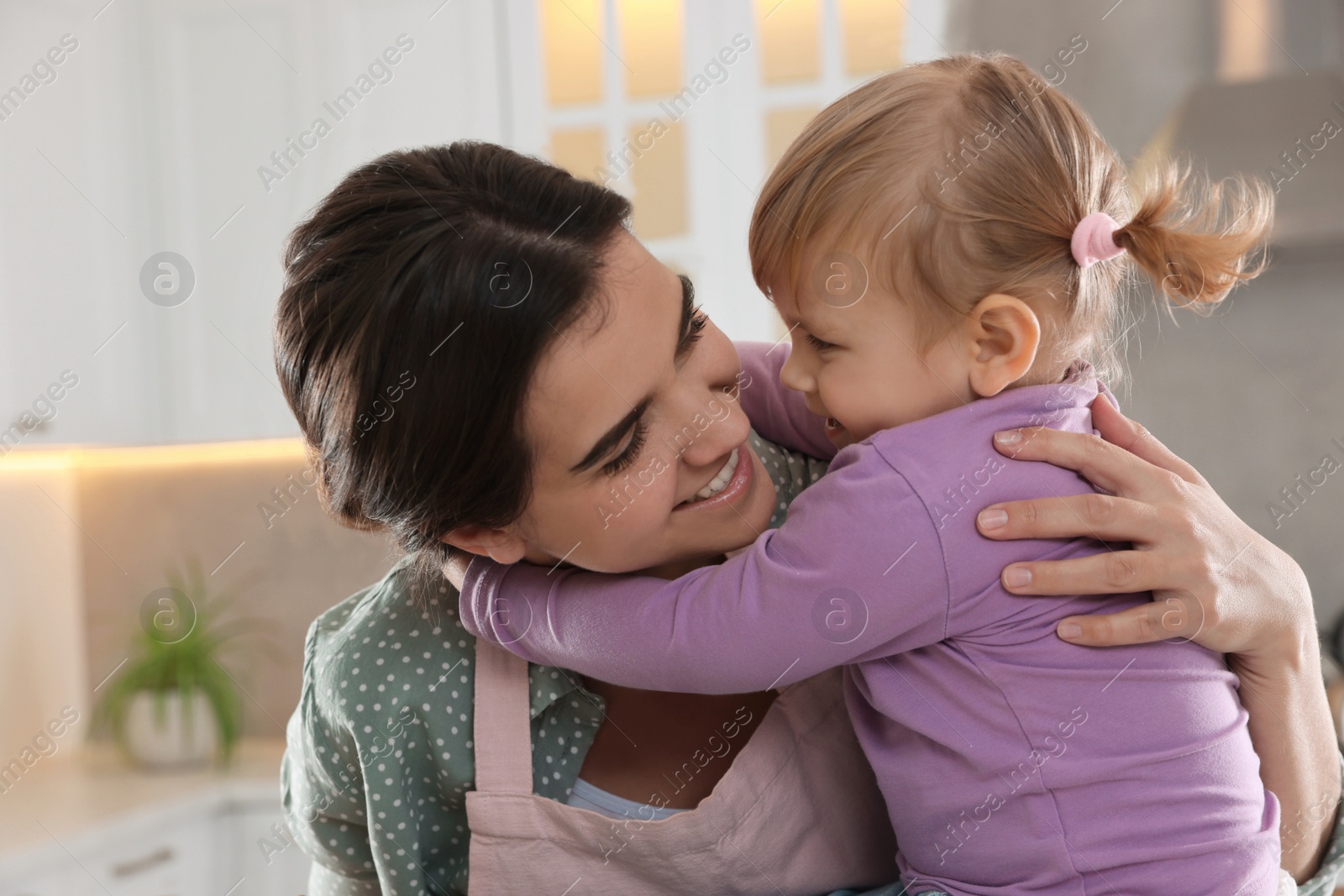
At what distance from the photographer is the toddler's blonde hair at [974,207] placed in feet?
2.92

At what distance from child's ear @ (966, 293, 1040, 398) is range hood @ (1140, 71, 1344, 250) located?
71.5 inches

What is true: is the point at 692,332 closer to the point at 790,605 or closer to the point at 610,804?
Answer: the point at 790,605

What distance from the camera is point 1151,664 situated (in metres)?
0.85

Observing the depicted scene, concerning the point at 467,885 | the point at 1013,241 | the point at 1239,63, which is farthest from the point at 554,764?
the point at 1239,63

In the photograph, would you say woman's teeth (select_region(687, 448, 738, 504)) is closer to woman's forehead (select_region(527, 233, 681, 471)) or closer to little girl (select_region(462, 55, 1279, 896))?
little girl (select_region(462, 55, 1279, 896))

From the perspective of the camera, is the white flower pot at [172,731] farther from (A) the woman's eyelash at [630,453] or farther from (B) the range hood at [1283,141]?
(B) the range hood at [1283,141]

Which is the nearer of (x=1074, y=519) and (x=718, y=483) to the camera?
(x=1074, y=519)

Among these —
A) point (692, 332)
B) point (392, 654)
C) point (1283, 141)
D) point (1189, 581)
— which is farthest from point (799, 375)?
point (1283, 141)

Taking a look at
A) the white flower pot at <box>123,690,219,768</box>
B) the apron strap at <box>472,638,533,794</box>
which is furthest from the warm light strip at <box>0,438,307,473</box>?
the apron strap at <box>472,638,533,794</box>

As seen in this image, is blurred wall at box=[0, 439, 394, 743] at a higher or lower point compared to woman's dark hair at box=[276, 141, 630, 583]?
lower

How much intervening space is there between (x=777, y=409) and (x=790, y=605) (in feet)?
1.36

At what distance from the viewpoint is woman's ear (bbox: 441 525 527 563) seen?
982 millimetres

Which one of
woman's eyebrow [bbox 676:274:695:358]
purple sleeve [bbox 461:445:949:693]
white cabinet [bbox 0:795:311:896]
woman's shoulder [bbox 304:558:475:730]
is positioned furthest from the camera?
white cabinet [bbox 0:795:311:896]

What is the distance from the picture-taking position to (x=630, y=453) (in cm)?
90
